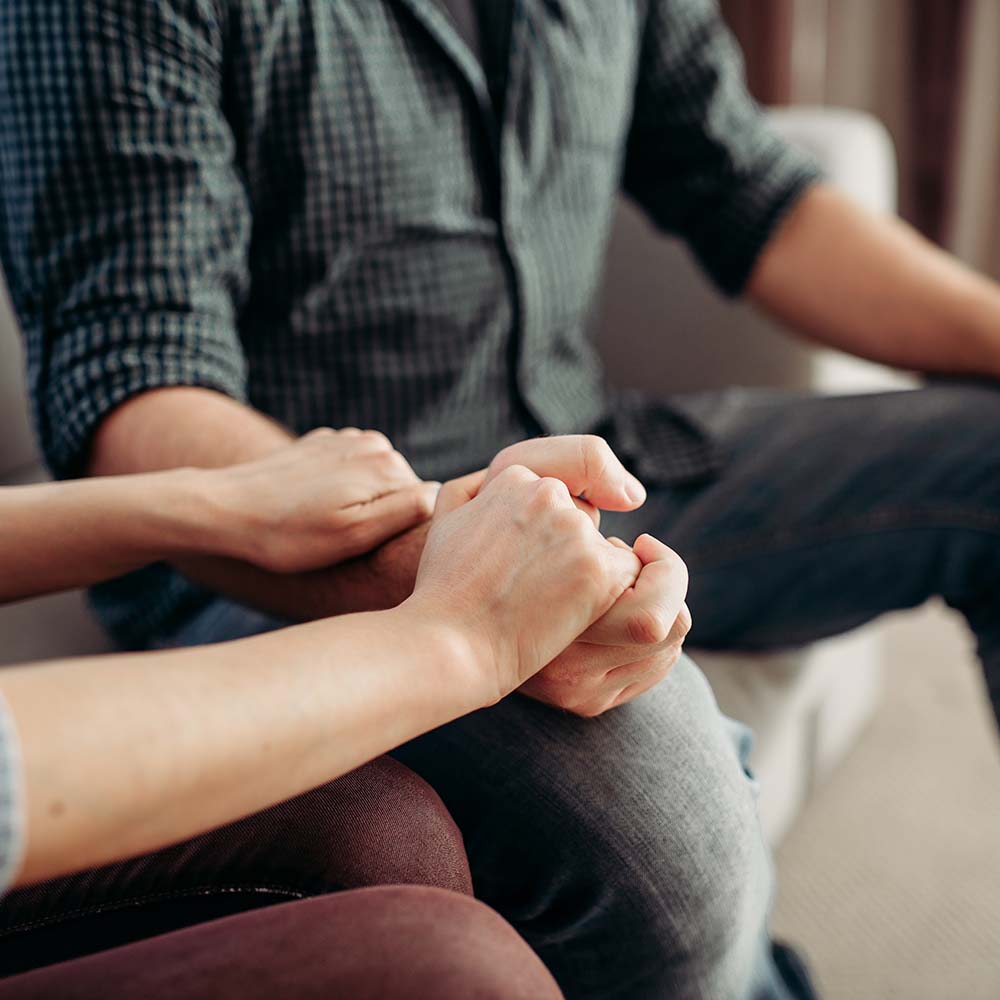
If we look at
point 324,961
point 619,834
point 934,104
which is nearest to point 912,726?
point 619,834

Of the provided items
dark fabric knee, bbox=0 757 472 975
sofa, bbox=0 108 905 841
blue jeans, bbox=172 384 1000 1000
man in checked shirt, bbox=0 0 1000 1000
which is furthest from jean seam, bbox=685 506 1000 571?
dark fabric knee, bbox=0 757 472 975

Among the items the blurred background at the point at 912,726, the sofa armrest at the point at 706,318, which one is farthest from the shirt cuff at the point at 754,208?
the blurred background at the point at 912,726

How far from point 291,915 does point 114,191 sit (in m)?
0.53

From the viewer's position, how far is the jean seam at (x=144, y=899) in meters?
0.50

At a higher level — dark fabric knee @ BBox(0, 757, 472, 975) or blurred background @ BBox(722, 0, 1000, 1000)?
dark fabric knee @ BBox(0, 757, 472, 975)

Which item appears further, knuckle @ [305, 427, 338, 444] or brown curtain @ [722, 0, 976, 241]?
brown curtain @ [722, 0, 976, 241]

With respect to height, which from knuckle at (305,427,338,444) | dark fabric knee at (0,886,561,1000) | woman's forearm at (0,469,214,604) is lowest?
dark fabric knee at (0,886,561,1000)

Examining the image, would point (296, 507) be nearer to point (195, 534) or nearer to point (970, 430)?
point (195, 534)

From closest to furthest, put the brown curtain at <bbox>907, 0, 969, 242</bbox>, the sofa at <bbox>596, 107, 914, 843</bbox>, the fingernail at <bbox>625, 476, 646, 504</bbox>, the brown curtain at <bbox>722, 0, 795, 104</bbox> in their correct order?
the fingernail at <bbox>625, 476, 646, 504</bbox>
the sofa at <bbox>596, 107, 914, 843</bbox>
the brown curtain at <bbox>907, 0, 969, 242</bbox>
the brown curtain at <bbox>722, 0, 795, 104</bbox>

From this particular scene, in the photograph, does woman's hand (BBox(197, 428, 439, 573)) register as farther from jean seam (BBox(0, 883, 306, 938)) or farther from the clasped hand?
jean seam (BBox(0, 883, 306, 938))

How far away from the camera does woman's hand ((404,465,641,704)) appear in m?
0.48

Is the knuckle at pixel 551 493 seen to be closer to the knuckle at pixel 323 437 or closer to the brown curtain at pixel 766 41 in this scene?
the knuckle at pixel 323 437

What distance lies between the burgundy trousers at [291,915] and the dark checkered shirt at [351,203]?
0.33 m

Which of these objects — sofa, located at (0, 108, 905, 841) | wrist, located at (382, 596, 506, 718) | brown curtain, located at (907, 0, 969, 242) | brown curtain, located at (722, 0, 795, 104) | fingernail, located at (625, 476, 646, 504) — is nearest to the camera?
wrist, located at (382, 596, 506, 718)
